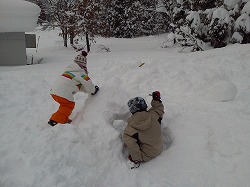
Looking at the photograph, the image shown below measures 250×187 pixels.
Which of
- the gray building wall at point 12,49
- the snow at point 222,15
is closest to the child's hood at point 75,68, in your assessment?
the gray building wall at point 12,49

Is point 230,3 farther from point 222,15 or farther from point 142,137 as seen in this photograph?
point 142,137

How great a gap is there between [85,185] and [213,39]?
8.20 metres

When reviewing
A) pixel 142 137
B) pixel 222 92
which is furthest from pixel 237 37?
pixel 142 137

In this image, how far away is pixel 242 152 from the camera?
3453mm

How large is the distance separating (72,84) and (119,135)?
1.20 metres

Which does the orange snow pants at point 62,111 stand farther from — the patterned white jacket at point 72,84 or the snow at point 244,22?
the snow at point 244,22

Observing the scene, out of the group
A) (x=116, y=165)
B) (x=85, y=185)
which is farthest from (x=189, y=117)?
(x=85, y=185)

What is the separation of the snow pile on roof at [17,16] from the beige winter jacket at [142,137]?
6.76 meters

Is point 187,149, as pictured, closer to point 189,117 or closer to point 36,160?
point 189,117

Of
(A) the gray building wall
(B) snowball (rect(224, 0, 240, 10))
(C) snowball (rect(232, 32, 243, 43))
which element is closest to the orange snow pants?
(A) the gray building wall

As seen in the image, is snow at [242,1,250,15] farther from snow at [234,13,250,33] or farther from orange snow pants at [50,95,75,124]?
orange snow pants at [50,95,75,124]

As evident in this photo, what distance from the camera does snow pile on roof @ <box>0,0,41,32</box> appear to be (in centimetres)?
838

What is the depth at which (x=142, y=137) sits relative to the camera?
3.49 m

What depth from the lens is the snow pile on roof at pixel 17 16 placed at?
27.5 ft
